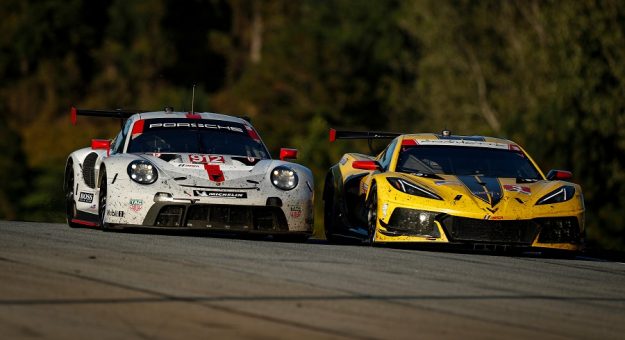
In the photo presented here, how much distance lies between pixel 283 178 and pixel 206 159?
2.46ft

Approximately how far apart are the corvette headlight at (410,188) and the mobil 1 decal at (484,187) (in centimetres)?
38

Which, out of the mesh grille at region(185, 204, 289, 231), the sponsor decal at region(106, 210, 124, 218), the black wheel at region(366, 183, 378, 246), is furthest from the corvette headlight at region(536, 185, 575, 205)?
the sponsor decal at region(106, 210, 124, 218)

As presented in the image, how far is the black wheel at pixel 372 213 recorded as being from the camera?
48.9 feet

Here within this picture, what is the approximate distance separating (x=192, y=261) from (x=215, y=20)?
9546cm

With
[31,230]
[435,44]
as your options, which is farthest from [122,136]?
[435,44]

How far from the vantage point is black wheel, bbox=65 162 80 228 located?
16328 millimetres

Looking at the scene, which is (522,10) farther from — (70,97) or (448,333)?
(448,333)

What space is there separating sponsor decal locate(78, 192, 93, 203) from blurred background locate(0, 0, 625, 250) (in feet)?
15.5

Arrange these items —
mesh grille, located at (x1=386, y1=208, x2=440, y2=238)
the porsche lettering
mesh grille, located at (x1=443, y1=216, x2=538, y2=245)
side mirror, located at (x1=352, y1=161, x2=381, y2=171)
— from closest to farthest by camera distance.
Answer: mesh grille, located at (x1=443, y1=216, x2=538, y2=245) < mesh grille, located at (x1=386, y1=208, x2=440, y2=238) < side mirror, located at (x1=352, y1=161, x2=381, y2=171) < the porsche lettering

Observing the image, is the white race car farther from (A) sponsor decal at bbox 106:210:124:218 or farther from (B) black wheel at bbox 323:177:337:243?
(B) black wheel at bbox 323:177:337:243

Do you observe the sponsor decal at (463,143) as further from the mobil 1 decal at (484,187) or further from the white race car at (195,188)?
the white race car at (195,188)

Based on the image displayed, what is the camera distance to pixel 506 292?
10742mm

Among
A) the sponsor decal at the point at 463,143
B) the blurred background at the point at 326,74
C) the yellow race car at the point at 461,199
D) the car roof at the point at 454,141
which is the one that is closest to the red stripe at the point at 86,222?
the yellow race car at the point at 461,199

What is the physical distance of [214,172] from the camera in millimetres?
14688
